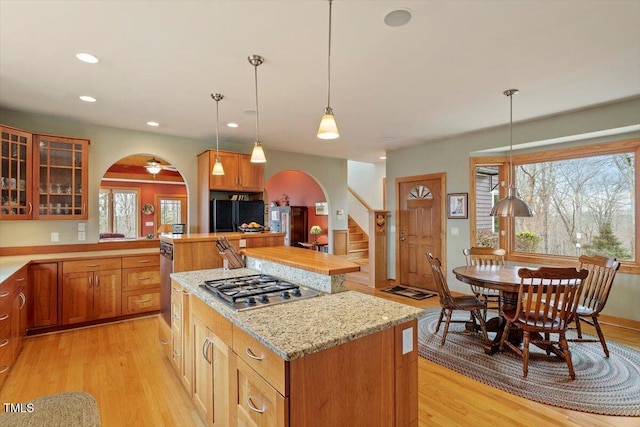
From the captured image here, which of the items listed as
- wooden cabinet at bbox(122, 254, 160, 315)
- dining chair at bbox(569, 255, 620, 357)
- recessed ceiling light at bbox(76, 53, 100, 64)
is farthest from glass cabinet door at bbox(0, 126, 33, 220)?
dining chair at bbox(569, 255, 620, 357)

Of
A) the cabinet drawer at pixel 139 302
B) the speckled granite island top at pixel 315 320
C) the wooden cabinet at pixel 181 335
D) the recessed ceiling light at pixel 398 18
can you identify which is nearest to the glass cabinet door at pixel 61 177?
the cabinet drawer at pixel 139 302

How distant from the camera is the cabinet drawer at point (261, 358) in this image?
1198 mm

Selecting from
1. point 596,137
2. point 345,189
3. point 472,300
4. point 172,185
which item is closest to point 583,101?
point 596,137

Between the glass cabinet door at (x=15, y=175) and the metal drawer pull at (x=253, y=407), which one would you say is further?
the glass cabinet door at (x=15, y=175)

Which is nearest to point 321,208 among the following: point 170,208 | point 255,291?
point 170,208

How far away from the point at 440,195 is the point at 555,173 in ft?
5.24

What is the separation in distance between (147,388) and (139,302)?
1936 millimetres

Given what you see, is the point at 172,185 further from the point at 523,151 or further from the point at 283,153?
the point at 523,151

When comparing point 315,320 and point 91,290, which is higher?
point 315,320

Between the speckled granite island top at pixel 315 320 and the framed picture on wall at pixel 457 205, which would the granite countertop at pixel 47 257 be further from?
the framed picture on wall at pixel 457 205

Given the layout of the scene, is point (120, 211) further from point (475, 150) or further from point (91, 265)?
point (475, 150)

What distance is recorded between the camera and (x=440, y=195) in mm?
5383

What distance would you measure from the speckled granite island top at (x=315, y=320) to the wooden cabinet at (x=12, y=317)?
72.9 inches

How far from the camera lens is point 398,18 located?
198 cm
